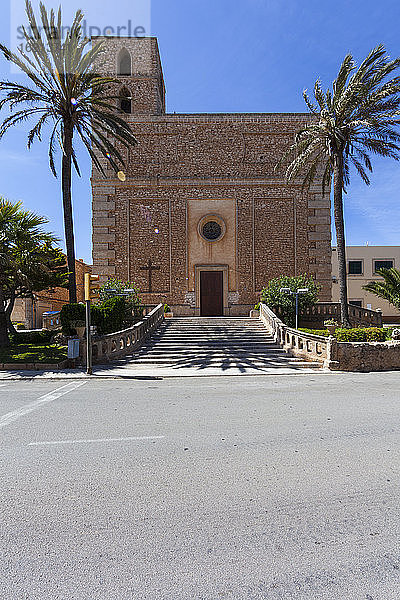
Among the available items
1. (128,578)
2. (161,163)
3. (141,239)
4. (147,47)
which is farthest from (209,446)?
(147,47)

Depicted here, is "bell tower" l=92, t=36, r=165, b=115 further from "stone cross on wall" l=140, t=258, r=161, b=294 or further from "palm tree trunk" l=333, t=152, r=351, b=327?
"palm tree trunk" l=333, t=152, r=351, b=327

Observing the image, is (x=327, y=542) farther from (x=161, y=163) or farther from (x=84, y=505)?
(x=161, y=163)

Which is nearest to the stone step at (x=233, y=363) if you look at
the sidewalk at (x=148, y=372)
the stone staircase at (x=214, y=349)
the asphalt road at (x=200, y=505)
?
the stone staircase at (x=214, y=349)

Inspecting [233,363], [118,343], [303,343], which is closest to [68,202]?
[118,343]

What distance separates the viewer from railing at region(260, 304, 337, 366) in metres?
13.5

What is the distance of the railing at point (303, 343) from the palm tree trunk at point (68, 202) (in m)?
9.32

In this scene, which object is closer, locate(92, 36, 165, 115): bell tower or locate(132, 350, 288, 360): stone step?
locate(132, 350, 288, 360): stone step

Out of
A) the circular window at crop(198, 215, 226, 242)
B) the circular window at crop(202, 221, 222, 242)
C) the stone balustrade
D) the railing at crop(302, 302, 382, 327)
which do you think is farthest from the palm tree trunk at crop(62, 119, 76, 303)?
the railing at crop(302, 302, 382, 327)

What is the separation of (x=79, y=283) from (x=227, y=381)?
111ft

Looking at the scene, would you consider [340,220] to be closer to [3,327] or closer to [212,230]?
[212,230]

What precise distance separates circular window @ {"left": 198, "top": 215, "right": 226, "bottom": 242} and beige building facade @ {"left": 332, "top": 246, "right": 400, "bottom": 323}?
771 inches

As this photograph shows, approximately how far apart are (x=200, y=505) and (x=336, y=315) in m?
20.2

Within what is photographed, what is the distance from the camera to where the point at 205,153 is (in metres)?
28.1

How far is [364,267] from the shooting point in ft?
141
